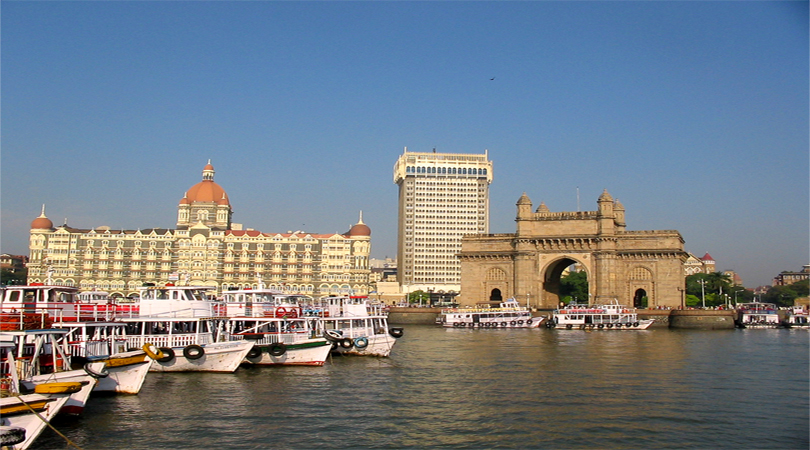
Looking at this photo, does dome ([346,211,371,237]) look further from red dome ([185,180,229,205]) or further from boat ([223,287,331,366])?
boat ([223,287,331,366])

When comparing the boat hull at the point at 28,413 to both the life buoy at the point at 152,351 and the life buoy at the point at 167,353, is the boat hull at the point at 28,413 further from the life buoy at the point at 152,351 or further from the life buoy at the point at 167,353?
the life buoy at the point at 167,353

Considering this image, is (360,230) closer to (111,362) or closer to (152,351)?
(152,351)

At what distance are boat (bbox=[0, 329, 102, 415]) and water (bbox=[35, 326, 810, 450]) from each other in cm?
102

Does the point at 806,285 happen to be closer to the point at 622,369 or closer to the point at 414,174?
the point at 414,174

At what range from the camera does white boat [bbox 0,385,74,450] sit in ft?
58.4

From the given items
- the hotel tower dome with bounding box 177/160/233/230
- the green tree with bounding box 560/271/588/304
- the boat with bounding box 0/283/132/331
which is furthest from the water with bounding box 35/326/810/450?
the hotel tower dome with bounding box 177/160/233/230

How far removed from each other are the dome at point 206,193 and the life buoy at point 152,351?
342 feet

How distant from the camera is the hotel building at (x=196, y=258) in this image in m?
121

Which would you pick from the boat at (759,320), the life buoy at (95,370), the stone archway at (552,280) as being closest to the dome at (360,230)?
the stone archway at (552,280)

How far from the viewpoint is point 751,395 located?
99.5ft

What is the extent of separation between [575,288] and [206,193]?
2817 inches

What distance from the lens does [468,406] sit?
90.3 ft

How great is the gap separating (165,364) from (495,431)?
679 inches

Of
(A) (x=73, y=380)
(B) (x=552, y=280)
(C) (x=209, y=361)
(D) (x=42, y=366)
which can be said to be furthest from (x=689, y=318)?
(D) (x=42, y=366)
